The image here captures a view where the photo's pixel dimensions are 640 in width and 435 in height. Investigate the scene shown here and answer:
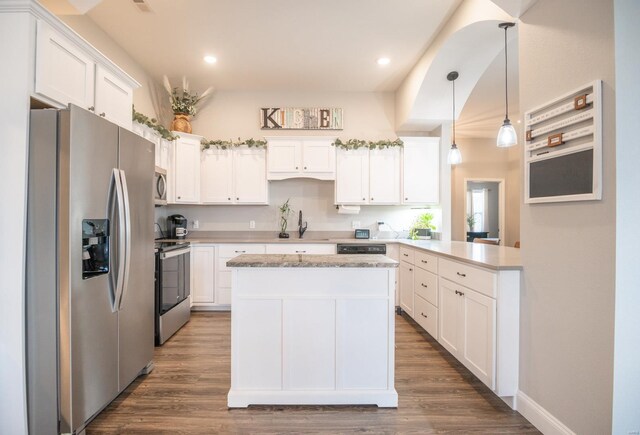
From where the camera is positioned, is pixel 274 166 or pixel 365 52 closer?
pixel 365 52

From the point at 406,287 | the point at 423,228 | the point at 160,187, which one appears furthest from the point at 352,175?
the point at 160,187

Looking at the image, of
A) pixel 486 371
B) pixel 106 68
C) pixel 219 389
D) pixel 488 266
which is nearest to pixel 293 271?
pixel 219 389

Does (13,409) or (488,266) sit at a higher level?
(488,266)

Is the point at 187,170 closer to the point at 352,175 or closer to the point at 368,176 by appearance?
the point at 352,175

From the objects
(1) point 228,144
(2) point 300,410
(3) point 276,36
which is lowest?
(2) point 300,410

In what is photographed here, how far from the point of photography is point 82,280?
168cm

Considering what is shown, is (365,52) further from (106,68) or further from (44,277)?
(44,277)

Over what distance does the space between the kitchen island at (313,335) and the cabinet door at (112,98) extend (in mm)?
1610

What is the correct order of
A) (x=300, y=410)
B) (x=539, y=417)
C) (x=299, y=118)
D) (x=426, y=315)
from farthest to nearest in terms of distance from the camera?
(x=299, y=118)
(x=426, y=315)
(x=300, y=410)
(x=539, y=417)

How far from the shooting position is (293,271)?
1.98 metres

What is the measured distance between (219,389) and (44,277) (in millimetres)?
1331

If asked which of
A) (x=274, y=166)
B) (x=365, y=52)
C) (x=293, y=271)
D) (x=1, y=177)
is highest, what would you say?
(x=365, y=52)

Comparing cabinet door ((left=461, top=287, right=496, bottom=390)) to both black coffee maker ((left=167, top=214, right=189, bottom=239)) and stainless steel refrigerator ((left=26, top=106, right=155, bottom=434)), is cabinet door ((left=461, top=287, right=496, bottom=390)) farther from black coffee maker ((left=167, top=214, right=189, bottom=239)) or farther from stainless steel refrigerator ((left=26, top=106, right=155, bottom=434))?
black coffee maker ((left=167, top=214, right=189, bottom=239))

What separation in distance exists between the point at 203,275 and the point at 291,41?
9.85ft
